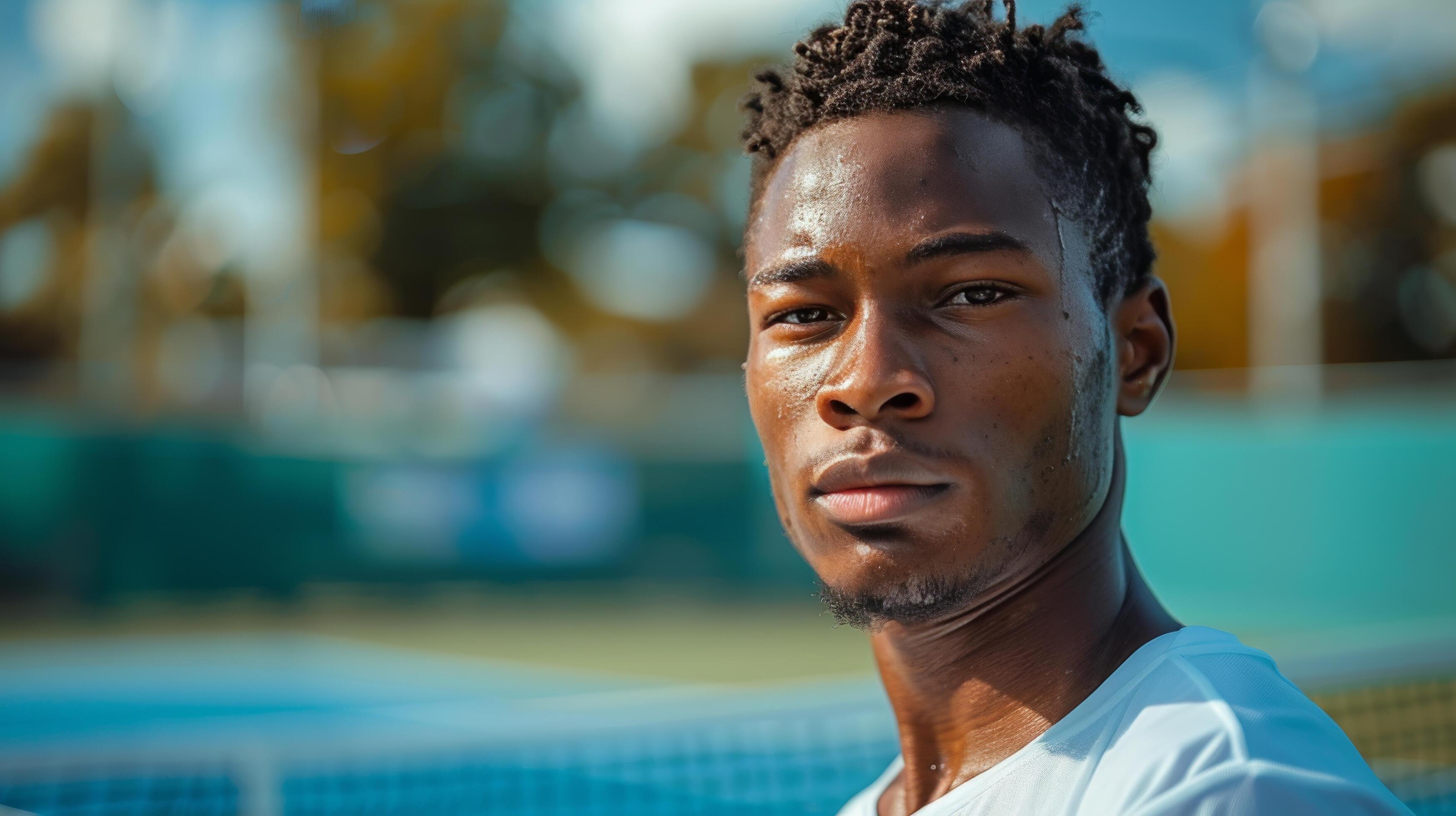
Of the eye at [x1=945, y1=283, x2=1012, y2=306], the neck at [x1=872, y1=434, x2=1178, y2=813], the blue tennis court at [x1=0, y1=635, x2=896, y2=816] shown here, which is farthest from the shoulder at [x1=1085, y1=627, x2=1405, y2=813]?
the blue tennis court at [x1=0, y1=635, x2=896, y2=816]

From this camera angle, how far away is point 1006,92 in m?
1.87

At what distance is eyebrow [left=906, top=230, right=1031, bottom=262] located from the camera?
174 cm

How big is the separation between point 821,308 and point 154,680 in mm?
13559

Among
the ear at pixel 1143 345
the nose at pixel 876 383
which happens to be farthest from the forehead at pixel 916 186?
the ear at pixel 1143 345

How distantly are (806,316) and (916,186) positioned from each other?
0.28m

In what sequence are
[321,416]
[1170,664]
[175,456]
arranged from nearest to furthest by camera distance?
[1170,664] → [175,456] → [321,416]

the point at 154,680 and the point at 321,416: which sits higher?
the point at 321,416

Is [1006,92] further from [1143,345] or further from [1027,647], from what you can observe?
[1027,647]

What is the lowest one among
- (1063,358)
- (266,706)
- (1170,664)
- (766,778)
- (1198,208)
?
(266,706)

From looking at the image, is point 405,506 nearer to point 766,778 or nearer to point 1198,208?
point 766,778

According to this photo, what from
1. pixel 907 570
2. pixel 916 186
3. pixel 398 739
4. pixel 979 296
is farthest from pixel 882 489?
pixel 398 739

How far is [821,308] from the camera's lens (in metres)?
1.91

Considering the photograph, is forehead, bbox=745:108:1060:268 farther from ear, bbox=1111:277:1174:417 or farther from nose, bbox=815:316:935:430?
ear, bbox=1111:277:1174:417

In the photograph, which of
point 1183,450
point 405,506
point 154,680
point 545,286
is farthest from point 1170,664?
point 545,286
